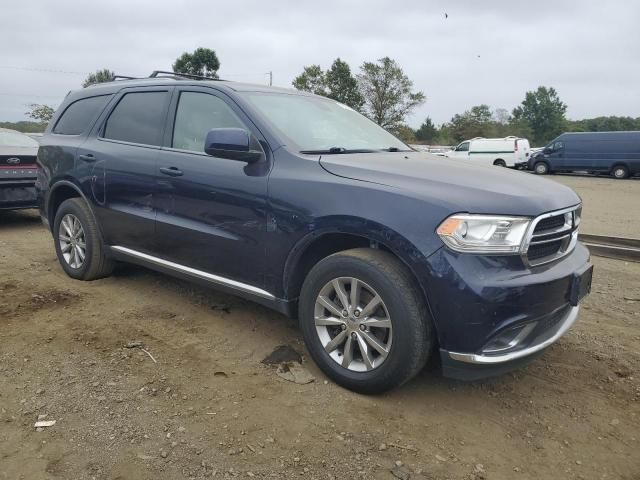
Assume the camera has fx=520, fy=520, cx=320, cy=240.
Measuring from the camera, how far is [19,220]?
8109mm

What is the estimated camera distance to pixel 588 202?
12.9m

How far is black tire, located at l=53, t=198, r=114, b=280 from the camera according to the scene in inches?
181

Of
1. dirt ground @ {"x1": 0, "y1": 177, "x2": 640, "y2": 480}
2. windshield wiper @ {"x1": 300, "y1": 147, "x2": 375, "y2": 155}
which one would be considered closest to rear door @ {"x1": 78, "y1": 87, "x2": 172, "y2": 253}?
dirt ground @ {"x1": 0, "y1": 177, "x2": 640, "y2": 480}

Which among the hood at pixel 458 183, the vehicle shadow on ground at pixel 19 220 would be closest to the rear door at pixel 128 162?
the hood at pixel 458 183

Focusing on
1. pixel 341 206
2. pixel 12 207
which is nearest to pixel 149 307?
pixel 341 206

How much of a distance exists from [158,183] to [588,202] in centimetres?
1196

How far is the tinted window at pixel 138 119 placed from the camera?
4.09 meters

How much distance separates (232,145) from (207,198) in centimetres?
49

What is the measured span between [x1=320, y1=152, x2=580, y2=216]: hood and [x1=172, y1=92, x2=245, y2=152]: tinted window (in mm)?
868

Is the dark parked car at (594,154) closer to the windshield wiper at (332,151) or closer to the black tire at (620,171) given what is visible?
the black tire at (620,171)

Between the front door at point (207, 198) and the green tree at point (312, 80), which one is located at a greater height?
the green tree at point (312, 80)

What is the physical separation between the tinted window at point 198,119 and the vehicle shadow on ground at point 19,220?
4.91 meters

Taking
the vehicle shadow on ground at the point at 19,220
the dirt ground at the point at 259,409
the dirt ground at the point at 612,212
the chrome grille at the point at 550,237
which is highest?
the chrome grille at the point at 550,237

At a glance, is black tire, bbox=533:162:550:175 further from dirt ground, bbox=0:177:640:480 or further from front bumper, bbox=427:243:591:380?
front bumper, bbox=427:243:591:380
